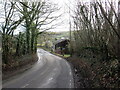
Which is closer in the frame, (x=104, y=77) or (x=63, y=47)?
(x=104, y=77)

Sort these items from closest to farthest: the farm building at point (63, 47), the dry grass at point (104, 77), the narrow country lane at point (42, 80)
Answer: the dry grass at point (104, 77) < the narrow country lane at point (42, 80) < the farm building at point (63, 47)

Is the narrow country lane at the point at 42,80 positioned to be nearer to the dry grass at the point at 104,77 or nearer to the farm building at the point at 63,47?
the dry grass at the point at 104,77

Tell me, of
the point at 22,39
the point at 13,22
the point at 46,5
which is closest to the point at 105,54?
the point at 13,22

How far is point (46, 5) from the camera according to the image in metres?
23.2

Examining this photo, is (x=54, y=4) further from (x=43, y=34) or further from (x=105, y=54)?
(x=105, y=54)

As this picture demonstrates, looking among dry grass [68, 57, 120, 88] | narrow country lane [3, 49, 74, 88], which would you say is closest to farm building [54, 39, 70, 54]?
narrow country lane [3, 49, 74, 88]

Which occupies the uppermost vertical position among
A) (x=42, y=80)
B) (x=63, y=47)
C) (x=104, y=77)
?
(x=104, y=77)

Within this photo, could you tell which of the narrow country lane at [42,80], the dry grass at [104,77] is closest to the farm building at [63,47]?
the narrow country lane at [42,80]

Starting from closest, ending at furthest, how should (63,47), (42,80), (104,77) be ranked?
(104,77)
(42,80)
(63,47)

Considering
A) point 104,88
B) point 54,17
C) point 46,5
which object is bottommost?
point 104,88

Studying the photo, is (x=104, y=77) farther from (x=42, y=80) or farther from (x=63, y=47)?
(x=63, y=47)

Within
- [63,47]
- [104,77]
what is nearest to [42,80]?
[104,77]

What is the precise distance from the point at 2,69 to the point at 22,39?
935 centimetres

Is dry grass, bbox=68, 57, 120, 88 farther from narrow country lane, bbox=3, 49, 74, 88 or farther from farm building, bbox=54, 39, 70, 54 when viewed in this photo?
farm building, bbox=54, 39, 70, 54
